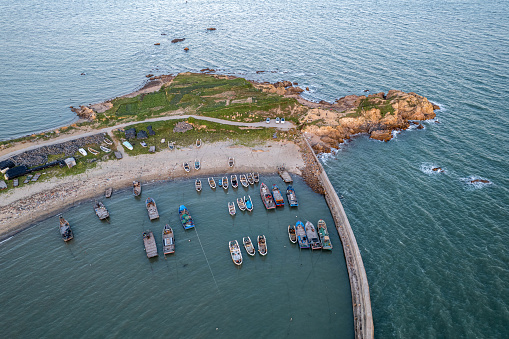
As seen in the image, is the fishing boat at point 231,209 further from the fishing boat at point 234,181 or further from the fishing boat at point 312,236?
the fishing boat at point 312,236

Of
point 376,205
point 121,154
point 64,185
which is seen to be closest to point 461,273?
point 376,205

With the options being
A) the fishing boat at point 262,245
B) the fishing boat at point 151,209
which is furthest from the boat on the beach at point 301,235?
the fishing boat at point 151,209

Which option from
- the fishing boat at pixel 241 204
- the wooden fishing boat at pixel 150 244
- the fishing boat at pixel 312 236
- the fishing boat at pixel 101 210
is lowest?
the fishing boat at pixel 101 210

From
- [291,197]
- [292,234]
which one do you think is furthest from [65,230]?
[291,197]

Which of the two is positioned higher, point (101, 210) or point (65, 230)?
point (101, 210)

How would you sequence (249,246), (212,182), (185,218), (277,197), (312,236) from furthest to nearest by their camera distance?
(212,182), (277,197), (185,218), (312,236), (249,246)

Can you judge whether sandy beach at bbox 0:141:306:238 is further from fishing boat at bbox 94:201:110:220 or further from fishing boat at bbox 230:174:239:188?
fishing boat at bbox 94:201:110:220

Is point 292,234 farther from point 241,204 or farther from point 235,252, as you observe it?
point 241,204
